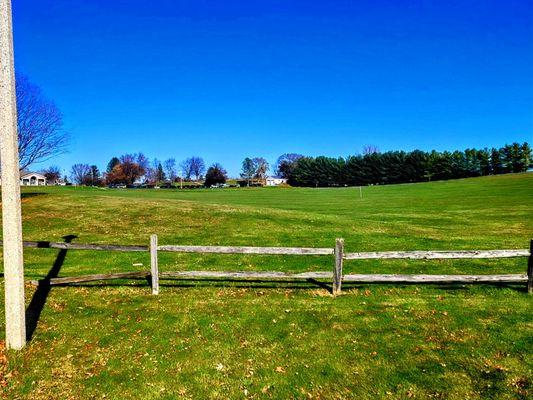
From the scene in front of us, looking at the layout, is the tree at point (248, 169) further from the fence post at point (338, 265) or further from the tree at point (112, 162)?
the fence post at point (338, 265)

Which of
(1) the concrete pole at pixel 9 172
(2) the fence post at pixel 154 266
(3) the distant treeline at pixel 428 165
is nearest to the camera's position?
(1) the concrete pole at pixel 9 172

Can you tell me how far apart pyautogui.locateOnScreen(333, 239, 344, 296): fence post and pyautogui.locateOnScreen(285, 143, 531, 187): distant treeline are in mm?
114299

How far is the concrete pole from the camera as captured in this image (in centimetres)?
680

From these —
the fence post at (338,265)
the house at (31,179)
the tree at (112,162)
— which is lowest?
the fence post at (338,265)

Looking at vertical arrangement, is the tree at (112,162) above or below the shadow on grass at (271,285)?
above

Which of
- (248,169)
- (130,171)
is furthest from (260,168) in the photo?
(130,171)

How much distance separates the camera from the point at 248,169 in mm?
176750

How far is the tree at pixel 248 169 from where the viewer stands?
176 meters

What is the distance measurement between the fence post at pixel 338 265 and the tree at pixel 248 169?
165386mm

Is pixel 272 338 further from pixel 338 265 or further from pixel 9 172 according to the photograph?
pixel 9 172

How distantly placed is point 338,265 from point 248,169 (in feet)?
549

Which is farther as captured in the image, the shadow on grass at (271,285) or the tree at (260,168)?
the tree at (260,168)

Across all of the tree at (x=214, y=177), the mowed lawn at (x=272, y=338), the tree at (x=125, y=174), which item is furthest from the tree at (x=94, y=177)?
the mowed lawn at (x=272, y=338)

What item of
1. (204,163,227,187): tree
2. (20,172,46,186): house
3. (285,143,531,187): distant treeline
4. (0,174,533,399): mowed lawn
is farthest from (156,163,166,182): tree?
(0,174,533,399): mowed lawn
